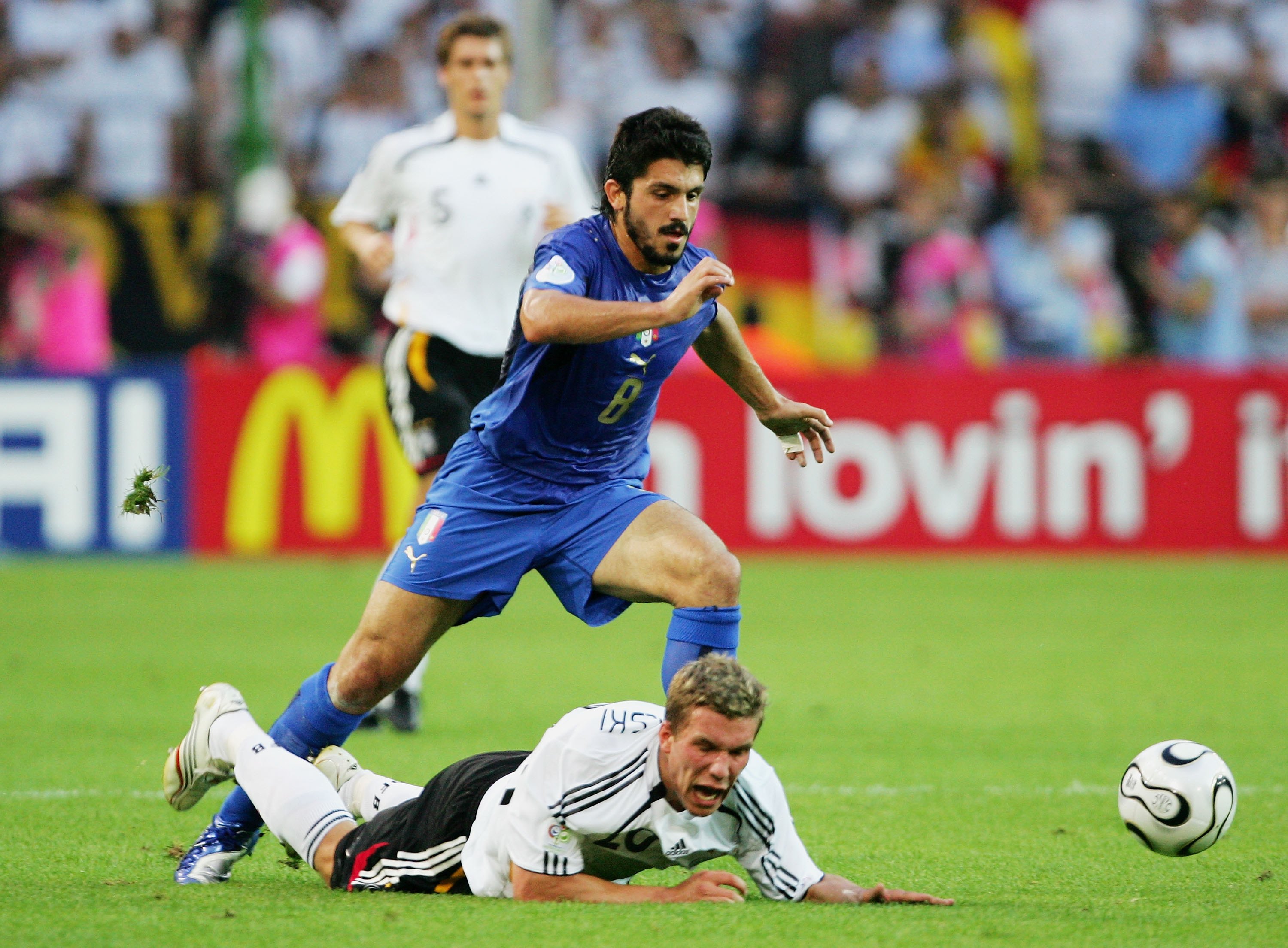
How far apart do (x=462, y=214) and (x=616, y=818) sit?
3910 millimetres

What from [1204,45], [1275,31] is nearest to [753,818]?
[1204,45]

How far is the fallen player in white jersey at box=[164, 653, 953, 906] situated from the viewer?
163 inches

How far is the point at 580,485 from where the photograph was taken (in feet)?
17.5

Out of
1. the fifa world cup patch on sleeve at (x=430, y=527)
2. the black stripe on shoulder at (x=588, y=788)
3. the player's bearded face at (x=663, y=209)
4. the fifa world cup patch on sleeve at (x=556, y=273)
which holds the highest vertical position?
the player's bearded face at (x=663, y=209)

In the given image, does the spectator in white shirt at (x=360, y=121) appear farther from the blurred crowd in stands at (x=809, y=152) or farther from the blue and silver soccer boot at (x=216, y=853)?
the blue and silver soccer boot at (x=216, y=853)

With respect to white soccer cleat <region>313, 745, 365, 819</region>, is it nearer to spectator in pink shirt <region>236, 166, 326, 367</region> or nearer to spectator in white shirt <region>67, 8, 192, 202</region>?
spectator in pink shirt <region>236, 166, 326, 367</region>

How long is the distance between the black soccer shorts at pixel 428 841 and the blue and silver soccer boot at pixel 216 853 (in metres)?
0.36

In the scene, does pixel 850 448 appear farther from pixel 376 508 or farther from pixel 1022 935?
pixel 1022 935

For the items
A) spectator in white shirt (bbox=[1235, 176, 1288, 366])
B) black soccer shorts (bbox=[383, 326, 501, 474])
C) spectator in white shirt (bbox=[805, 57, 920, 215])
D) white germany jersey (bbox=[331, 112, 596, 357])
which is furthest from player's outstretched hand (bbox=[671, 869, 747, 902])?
spectator in white shirt (bbox=[805, 57, 920, 215])

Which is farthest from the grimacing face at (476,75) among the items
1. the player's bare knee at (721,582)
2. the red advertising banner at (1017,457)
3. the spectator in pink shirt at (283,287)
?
the spectator in pink shirt at (283,287)

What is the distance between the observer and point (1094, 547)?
43.8 ft

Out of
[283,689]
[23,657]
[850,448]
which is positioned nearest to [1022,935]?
[283,689]

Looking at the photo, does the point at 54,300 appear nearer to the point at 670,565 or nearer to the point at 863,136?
the point at 863,136

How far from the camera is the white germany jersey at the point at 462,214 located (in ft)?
24.8
